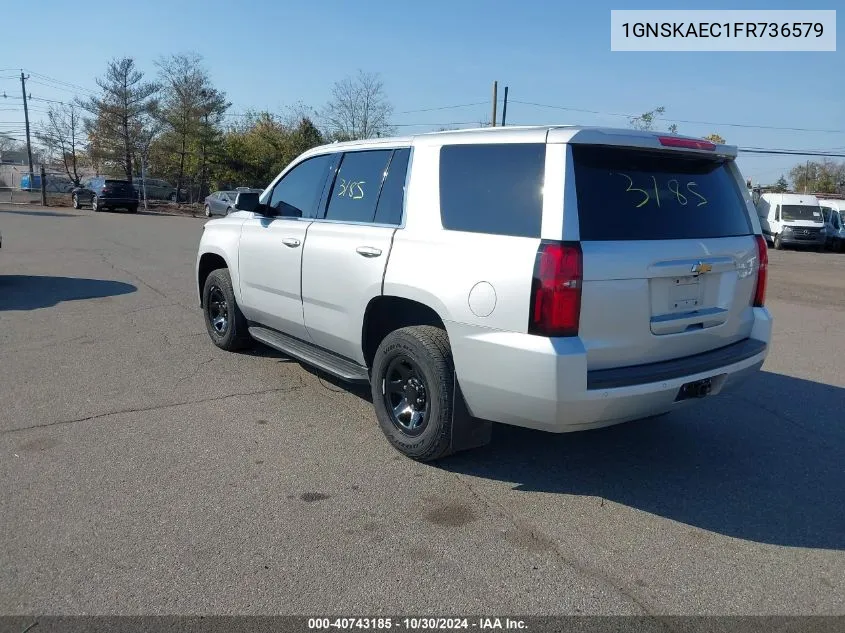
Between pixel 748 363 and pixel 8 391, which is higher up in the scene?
pixel 748 363

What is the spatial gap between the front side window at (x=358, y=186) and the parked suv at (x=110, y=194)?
102 feet

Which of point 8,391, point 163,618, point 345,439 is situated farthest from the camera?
point 8,391

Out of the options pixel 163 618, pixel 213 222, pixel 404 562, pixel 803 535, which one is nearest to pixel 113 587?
pixel 163 618

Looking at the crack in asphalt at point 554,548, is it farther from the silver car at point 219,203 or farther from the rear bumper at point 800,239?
the silver car at point 219,203

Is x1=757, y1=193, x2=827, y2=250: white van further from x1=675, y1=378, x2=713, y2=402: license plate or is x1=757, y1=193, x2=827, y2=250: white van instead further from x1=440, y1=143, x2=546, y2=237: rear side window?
x1=440, y1=143, x2=546, y2=237: rear side window

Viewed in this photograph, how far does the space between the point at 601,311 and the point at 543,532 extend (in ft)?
3.78

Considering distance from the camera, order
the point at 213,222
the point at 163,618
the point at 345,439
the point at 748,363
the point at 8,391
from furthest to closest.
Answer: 1. the point at 213,222
2. the point at 8,391
3. the point at 345,439
4. the point at 748,363
5. the point at 163,618

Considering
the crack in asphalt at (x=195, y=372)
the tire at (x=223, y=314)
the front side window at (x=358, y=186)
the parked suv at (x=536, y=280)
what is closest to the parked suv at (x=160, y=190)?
the tire at (x=223, y=314)

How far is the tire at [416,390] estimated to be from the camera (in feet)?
12.9

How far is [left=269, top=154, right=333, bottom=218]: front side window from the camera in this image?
5.35 m

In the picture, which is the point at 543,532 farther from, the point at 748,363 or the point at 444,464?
the point at 748,363

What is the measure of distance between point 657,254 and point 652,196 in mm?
373

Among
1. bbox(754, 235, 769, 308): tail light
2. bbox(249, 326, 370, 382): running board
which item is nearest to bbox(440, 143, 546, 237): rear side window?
bbox(249, 326, 370, 382): running board

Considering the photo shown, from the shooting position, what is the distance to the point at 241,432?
4.68 m
